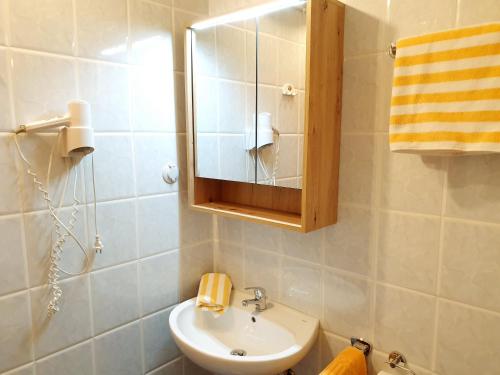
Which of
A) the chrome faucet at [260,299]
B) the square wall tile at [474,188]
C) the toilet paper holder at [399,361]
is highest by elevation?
the square wall tile at [474,188]

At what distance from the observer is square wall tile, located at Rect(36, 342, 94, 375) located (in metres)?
1.12

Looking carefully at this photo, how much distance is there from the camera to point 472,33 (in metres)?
0.80

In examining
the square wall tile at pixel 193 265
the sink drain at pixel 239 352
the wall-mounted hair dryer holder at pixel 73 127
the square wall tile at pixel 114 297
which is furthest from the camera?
the square wall tile at pixel 193 265

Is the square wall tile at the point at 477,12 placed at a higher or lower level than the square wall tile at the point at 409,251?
higher

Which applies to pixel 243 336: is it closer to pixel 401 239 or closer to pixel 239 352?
pixel 239 352

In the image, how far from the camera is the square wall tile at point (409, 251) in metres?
0.99

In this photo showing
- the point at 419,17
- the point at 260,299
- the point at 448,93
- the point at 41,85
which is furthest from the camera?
the point at 260,299

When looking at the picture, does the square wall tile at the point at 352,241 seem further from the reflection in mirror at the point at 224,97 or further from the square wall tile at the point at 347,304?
the reflection in mirror at the point at 224,97

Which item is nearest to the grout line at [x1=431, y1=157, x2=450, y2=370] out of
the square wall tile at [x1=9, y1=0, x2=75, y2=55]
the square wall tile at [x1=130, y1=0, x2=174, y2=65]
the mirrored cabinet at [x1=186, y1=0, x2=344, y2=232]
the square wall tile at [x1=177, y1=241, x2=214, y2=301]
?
the mirrored cabinet at [x1=186, y1=0, x2=344, y2=232]

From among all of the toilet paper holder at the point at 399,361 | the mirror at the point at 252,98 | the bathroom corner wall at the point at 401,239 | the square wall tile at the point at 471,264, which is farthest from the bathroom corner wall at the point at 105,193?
the square wall tile at the point at 471,264

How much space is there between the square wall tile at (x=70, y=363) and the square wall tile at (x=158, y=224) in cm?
37

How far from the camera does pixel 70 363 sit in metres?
1.18

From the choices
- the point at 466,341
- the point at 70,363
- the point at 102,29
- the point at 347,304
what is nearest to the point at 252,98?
the point at 102,29

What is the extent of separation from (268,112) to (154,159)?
465 millimetres
